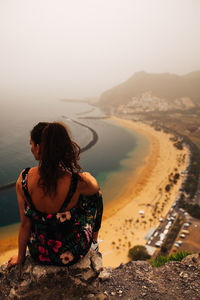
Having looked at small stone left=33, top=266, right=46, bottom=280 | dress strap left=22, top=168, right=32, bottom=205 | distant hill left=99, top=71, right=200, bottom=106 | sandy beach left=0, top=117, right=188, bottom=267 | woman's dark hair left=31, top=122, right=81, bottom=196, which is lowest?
sandy beach left=0, top=117, right=188, bottom=267

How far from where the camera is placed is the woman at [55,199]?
2.03m

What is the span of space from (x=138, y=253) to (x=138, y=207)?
27.3ft

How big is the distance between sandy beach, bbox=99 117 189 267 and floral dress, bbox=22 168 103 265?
15154 mm

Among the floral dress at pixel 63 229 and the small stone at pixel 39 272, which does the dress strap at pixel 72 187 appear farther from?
the small stone at pixel 39 272

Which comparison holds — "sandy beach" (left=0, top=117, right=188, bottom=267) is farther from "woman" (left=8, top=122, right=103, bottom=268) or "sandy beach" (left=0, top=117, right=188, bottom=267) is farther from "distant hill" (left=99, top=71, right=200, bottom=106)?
"distant hill" (left=99, top=71, right=200, bottom=106)

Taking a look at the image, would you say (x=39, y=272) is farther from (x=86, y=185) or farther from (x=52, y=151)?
(x=52, y=151)

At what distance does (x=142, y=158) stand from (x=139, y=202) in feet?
61.1

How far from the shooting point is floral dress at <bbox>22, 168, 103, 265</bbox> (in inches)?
87.0

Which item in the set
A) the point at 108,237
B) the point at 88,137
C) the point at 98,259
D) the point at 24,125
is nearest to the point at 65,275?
the point at 98,259

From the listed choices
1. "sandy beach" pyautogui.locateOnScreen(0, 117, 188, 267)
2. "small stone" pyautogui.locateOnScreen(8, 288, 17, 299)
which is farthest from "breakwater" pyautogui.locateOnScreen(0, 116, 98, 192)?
"small stone" pyautogui.locateOnScreen(8, 288, 17, 299)

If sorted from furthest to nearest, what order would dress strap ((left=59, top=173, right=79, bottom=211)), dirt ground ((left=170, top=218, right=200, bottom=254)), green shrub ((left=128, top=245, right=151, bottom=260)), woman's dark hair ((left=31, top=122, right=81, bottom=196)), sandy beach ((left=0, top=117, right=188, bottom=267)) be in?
sandy beach ((left=0, top=117, right=188, bottom=267)) → dirt ground ((left=170, top=218, right=200, bottom=254)) → green shrub ((left=128, top=245, right=151, bottom=260)) → dress strap ((left=59, top=173, right=79, bottom=211)) → woman's dark hair ((left=31, top=122, right=81, bottom=196))

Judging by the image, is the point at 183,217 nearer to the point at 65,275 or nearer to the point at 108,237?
the point at 108,237

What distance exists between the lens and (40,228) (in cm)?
227

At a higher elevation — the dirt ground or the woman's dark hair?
the woman's dark hair
